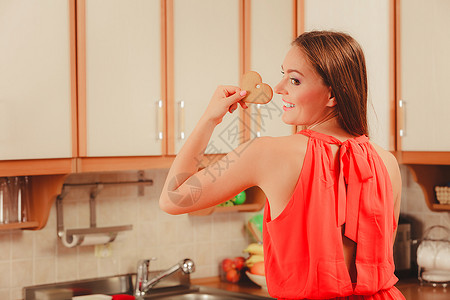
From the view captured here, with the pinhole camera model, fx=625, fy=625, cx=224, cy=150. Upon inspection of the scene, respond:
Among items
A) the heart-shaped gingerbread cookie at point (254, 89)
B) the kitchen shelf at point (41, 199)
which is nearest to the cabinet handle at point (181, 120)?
the kitchen shelf at point (41, 199)

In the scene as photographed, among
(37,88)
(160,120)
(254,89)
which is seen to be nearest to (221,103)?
(254,89)

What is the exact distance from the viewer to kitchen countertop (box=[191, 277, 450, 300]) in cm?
273

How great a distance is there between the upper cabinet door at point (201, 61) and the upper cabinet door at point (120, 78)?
72 mm

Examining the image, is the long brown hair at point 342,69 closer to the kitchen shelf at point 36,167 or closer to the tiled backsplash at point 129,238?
the kitchen shelf at point 36,167

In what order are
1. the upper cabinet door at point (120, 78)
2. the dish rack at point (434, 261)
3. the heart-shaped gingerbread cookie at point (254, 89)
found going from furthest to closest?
the dish rack at point (434, 261) < the upper cabinet door at point (120, 78) < the heart-shaped gingerbread cookie at point (254, 89)

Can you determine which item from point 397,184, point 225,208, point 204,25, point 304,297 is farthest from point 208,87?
point 304,297

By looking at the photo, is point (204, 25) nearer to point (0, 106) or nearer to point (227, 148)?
point (227, 148)

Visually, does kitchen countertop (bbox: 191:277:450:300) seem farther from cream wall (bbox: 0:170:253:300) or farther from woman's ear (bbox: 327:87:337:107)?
woman's ear (bbox: 327:87:337:107)

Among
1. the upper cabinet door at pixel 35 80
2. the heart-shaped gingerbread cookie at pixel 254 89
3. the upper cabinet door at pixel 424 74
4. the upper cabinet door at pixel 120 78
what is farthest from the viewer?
the upper cabinet door at pixel 424 74

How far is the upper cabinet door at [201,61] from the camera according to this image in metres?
2.54

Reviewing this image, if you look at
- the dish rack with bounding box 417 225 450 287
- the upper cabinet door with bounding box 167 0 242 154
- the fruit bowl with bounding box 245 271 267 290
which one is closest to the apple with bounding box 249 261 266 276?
the fruit bowl with bounding box 245 271 267 290

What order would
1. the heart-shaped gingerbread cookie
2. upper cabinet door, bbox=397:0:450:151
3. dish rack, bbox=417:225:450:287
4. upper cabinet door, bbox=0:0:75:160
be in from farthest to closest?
dish rack, bbox=417:225:450:287
upper cabinet door, bbox=397:0:450:151
upper cabinet door, bbox=0:0:75:160
the heart-shaped gingerbread cookie

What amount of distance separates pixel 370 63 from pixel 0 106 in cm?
162

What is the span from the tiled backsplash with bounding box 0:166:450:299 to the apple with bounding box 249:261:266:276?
0.72 feet
